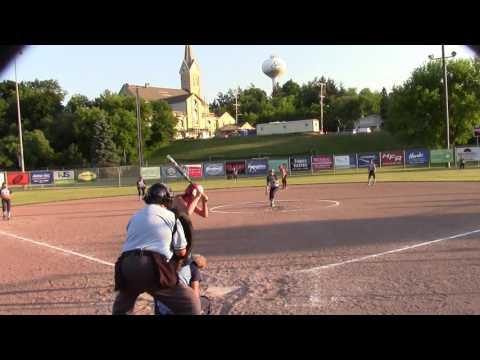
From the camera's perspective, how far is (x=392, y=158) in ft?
172

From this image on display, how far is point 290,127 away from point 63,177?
187 feet

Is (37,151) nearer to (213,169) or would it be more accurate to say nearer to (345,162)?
(213,169)

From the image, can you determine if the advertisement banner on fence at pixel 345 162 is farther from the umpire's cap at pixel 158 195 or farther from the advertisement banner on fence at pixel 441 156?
the umpire's cap at pixel 158 195

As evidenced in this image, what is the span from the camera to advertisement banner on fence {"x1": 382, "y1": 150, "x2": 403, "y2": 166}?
52094mm

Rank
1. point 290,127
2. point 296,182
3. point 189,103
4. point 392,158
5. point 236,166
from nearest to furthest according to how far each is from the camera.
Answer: point 296,182 < point 392,158 < point 236,166 < point 290,127 < point 189,103

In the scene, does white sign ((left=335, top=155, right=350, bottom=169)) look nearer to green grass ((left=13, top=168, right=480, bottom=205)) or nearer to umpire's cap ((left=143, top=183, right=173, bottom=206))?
green grass ((left=13, top=168, right=480, bottom=205))

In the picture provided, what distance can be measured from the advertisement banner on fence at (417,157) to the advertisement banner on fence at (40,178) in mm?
37536

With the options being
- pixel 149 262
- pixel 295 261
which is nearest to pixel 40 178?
pixel 295 261

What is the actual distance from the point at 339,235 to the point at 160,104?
8374 centimetres

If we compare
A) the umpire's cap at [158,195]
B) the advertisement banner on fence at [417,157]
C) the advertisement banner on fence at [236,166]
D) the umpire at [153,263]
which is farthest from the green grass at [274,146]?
the umpire at [153,263]

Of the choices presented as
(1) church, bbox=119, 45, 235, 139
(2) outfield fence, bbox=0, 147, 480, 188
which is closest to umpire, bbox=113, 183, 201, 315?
(2) outfield fence, bbox=0, 147, 480, 188

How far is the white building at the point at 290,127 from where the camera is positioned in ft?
326
